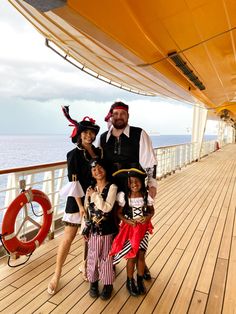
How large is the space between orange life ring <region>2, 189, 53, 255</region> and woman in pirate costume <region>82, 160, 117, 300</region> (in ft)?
2.30

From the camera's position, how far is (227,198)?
4332mm

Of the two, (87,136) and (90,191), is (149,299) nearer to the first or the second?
(90,191)

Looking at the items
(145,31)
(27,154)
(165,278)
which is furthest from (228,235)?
(27,154)

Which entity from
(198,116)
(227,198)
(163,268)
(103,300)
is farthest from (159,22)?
(198,116)

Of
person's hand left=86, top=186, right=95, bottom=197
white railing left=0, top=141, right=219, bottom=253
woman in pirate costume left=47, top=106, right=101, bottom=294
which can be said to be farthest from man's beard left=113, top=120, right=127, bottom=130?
white railing left=0, top=141, right=219, bottom=253

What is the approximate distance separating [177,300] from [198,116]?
9.82 m

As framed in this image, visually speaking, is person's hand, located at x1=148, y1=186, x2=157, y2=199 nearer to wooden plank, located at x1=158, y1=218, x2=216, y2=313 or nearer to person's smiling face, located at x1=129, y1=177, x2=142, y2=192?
person's smiling face, located at x1=129, y1=177, x2=142, y2=192

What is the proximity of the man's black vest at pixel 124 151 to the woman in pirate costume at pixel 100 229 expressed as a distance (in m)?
0.11

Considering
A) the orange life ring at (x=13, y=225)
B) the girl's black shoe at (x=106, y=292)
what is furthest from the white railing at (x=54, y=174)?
the girl's black shoe at (x=106, y=292)

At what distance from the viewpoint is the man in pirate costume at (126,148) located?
1601 millimetres

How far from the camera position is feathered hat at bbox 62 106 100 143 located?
1.56m

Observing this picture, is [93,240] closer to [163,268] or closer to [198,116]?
[163,268]

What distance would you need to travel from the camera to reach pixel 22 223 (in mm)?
2119

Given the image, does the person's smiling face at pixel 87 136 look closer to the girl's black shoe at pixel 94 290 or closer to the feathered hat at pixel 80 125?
the feathered hat at pixel 80 125
